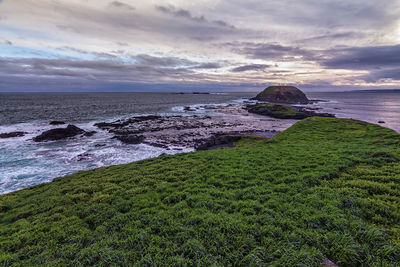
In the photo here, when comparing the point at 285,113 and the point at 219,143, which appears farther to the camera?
the point at 285,113

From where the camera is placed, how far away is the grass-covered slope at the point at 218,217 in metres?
5.27

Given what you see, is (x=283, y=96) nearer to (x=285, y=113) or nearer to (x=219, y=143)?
(x=285, y=113)

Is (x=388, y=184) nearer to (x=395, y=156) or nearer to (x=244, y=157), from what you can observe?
(x=395, y=156)

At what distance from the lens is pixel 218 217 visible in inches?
275

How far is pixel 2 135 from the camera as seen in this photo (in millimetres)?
33531

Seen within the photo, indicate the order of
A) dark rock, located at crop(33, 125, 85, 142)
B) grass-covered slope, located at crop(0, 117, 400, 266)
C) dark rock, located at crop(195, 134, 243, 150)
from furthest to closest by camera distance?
1. dark rock, located at crop(33, 125, 85, 142)
2. dark rock, located at crop(195, 134, 243, 150)
3. grass-covered slope, located at crop(0, 117, 400, 266)

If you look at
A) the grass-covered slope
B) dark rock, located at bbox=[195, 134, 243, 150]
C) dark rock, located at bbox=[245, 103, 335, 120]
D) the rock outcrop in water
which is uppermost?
the rock outcrop in water

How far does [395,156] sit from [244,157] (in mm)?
10728

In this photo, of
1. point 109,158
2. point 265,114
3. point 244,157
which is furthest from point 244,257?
point 265,114

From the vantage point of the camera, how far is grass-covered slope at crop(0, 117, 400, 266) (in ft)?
17.3

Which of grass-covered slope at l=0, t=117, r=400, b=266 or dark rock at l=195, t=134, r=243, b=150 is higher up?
grass-covered slope at l=0, t=117, r=400, b=266

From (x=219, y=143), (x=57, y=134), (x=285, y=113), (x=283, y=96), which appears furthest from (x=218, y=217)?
(x=283, y=96)

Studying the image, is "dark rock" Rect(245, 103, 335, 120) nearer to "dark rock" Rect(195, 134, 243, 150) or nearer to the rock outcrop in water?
"dark rock" Rect(195, 134, 243, 150)

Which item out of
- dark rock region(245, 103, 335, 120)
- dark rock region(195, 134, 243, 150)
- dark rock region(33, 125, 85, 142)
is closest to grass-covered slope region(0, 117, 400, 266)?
dark rock region(195, 134, 243, 150)
